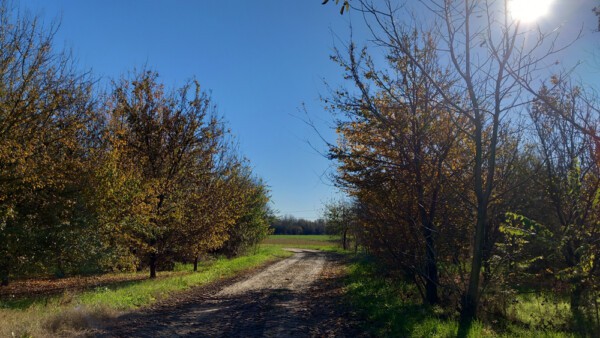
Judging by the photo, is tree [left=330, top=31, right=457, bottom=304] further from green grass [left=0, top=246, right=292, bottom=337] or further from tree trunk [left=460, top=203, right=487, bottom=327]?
green grass [left=0, top=246, right=292, bottom=337]

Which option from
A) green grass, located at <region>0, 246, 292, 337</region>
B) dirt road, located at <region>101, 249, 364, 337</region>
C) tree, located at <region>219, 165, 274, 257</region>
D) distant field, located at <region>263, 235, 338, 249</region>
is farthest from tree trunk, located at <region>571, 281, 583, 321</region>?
distant field, located at <region>263, 235, 338, 249</region>

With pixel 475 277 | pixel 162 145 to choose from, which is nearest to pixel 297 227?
pixel 162 145

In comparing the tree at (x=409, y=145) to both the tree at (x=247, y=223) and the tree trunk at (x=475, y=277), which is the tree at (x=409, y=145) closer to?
the tree trunk at (x=475, y=277)

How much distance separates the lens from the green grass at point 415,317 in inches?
323

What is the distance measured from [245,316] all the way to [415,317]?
385cm

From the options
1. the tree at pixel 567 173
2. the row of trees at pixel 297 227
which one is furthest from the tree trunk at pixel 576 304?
the row of trees at pixel 297 227

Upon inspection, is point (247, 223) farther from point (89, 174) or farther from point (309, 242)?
point (309, 242)

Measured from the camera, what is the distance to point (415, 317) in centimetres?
950

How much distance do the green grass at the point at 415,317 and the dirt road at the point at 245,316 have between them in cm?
55

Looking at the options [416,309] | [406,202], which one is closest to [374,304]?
[416,309]

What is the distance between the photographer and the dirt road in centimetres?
859

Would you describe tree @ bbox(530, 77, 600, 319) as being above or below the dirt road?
above

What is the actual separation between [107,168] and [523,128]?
38.2ft

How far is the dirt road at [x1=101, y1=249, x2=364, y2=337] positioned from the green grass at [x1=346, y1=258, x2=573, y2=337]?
0.55 meters
